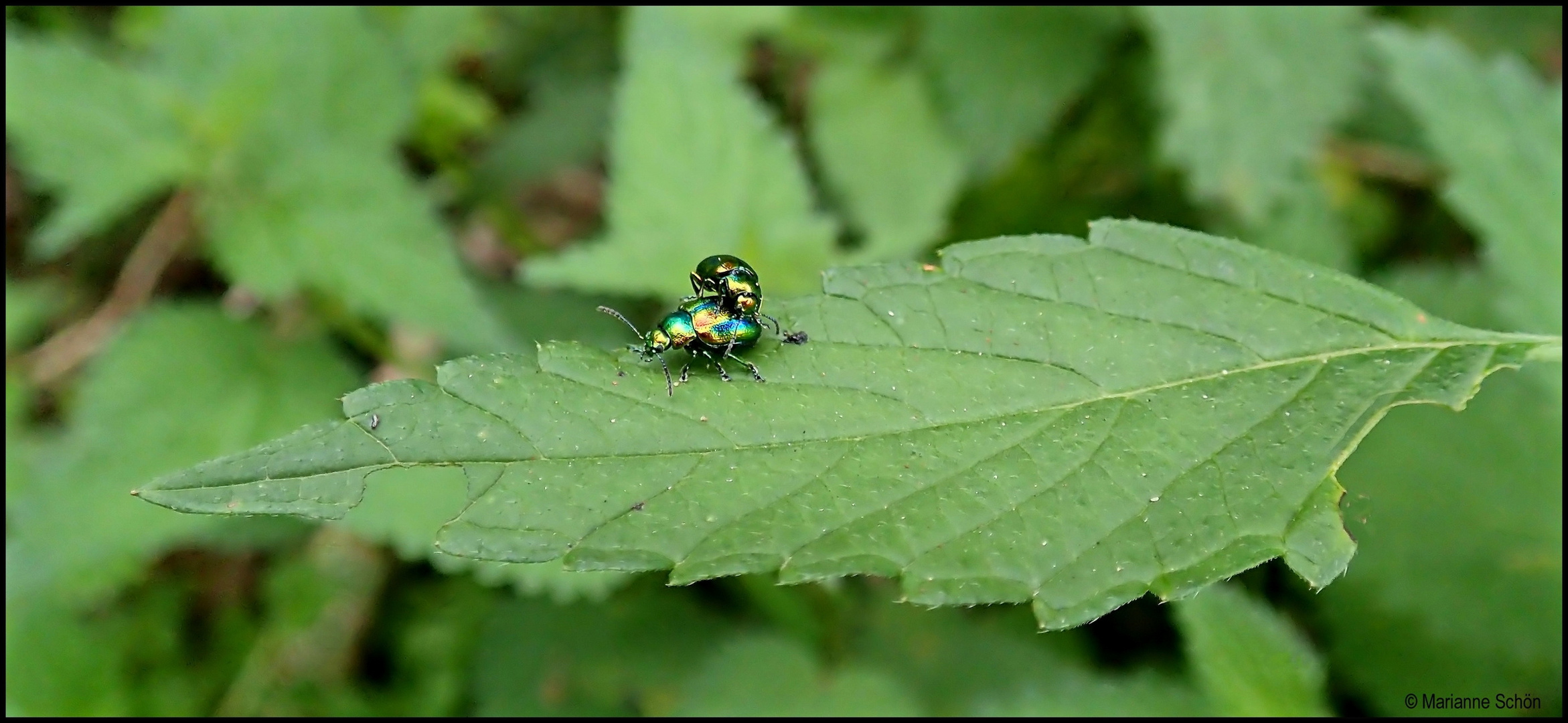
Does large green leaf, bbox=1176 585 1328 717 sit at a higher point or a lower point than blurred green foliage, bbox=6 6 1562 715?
lower

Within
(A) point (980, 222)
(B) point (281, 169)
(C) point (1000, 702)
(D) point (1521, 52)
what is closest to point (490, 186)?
(B) point (281, 169)

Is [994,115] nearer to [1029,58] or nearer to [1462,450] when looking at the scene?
[1029,58]

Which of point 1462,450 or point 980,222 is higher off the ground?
point 980,222

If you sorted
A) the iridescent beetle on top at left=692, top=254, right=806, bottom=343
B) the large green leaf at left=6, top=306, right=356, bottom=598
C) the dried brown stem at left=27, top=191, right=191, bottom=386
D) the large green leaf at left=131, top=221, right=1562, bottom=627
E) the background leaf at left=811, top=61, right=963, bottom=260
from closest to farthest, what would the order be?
the large green leaf at left=131, top=221, right=1562, bottom=627, the iridescent beetle on top at left=692, top=254, right=806, bottom=343, the large green leaf at left=6, top=306, right=356, bottom=598, the background leaf at left=811, top=61, right=963, bottom=260, the dried brown stem at left=27, top=191, right=191, bottom=386

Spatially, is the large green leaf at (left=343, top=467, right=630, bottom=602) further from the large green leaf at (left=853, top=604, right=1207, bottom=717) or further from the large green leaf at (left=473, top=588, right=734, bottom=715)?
the large green leaf at (left=853, top=604, right=1207, bottom=717)

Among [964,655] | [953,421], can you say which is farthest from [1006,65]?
[953,421]

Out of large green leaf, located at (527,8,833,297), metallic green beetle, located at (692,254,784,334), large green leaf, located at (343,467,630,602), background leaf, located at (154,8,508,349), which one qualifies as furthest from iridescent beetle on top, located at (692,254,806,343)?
background leaf, located at (154,8,508,349)
